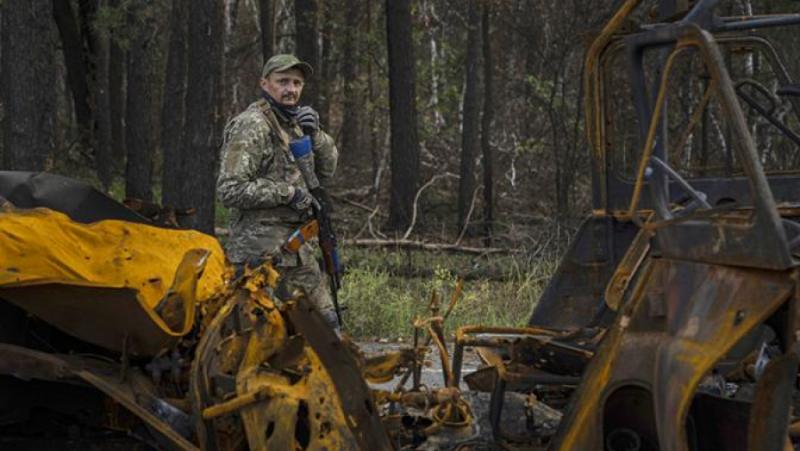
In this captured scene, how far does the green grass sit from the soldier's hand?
7.32 ft

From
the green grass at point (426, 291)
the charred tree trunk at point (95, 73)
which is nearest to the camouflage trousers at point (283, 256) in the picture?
the green grass at point (426, 291)

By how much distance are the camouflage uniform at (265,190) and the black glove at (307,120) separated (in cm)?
4

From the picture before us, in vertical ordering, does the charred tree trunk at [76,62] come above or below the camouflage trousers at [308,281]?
above

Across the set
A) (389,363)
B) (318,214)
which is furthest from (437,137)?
(389,363)

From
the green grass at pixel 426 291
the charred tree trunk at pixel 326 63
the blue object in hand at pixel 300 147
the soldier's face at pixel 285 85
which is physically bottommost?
the green grass at pixel 426 291

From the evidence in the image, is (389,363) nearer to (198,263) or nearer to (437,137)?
(198,263)

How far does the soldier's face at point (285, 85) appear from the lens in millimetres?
6695

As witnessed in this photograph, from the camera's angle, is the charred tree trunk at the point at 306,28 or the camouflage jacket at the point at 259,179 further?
the charred tree trunk at the point at 306,28

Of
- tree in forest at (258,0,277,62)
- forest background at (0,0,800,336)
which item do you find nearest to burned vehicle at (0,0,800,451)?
forest background at (0,0,800,336)

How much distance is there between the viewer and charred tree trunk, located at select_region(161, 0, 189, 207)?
→ 43.3 feet

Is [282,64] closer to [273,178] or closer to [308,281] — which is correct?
[273,178]

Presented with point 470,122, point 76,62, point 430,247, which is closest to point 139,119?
point 76,62

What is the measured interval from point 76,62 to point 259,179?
59.6ft

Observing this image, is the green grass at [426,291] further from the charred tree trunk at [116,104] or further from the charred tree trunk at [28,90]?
the charred tree trunk at [116,104]
